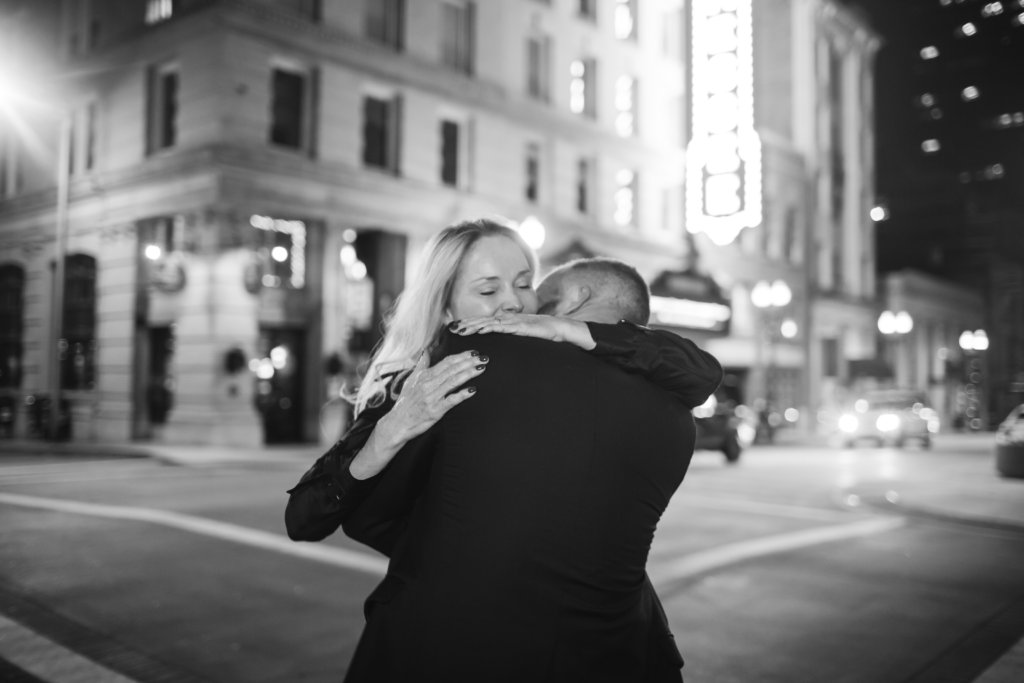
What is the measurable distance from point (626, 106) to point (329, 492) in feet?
111

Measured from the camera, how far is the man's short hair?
2.29m

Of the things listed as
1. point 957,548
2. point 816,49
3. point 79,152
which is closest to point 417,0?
point 79,152

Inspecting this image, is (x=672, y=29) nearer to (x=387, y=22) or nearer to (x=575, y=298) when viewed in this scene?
(x=387, y=22)

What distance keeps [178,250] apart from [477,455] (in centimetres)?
2242

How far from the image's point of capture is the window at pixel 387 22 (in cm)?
2525

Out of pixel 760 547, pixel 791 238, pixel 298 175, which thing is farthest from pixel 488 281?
pixel 791 238

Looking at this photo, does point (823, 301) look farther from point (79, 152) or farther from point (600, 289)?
point (600, 289)

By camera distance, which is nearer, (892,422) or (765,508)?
(765,508)

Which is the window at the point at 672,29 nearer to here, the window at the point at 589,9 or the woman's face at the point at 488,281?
the window at the point at 589,9

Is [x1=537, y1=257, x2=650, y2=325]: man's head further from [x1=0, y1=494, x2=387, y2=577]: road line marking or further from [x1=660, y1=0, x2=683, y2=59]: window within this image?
[x1=660, y1=0, x2=683, y2=59]: window

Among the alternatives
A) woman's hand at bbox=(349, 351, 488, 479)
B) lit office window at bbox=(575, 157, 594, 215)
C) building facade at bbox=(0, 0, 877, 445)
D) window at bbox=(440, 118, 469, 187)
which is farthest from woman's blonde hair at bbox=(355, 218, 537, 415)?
lit office window at bbox=(575, 157, 594, 215)

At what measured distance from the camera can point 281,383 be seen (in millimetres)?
23359

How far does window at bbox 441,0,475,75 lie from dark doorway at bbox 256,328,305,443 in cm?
1087

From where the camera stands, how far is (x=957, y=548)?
29.4ft
